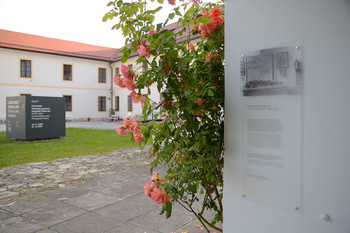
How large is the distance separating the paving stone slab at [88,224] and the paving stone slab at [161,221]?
28 cm

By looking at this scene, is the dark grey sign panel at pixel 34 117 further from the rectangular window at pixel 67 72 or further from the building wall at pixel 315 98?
the rectangular window at pixel 67 72

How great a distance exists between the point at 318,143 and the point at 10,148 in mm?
10676

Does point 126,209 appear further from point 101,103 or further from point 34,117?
point 101,103

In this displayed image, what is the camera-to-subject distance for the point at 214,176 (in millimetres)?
2180

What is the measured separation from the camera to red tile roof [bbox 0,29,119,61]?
26.8 m

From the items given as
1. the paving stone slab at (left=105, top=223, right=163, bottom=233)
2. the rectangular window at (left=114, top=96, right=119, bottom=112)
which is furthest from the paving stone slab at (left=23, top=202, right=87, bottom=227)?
the rectangular window at (left=114, top=96, right=119, bottom=112)

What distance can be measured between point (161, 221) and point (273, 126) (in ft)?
7.14

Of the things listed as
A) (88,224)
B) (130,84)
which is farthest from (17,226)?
(130,84)

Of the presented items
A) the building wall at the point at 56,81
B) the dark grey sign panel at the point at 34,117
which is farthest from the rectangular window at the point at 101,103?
the dark grey sign panel at the point at 34,117

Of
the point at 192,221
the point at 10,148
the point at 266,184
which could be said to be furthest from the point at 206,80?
the point at 10,148

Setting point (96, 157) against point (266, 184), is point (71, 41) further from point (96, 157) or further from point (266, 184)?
point (266, 184)

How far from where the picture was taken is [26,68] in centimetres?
2688

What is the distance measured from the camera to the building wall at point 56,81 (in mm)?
25755

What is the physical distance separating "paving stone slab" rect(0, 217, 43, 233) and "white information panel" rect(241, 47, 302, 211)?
8.30ft
